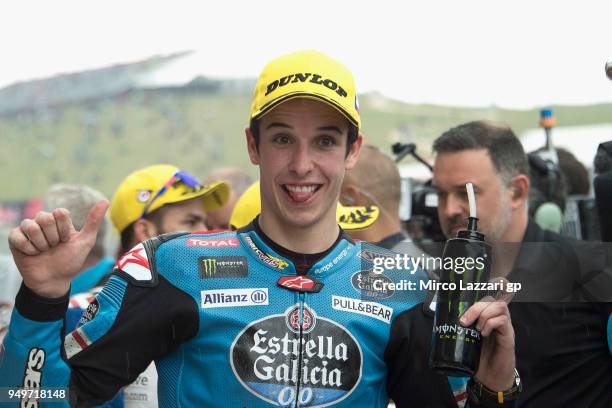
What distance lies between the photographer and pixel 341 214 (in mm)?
4129

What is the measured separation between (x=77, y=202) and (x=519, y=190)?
253 centimetres

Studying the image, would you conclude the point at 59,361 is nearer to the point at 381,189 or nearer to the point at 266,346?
the point at 266,346

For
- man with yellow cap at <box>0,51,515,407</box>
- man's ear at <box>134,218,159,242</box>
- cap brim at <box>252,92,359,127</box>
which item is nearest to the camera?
man with yellow cap at <box>0,51,515,407</box>

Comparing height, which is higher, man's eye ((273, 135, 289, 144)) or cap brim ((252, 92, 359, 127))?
cap brim ((252, 92, 359, 127))

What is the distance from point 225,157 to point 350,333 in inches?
1534

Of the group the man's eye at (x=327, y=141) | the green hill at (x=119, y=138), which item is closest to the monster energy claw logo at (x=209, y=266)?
the man's eye at (x=327, y=141)

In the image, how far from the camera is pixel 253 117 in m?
2.75

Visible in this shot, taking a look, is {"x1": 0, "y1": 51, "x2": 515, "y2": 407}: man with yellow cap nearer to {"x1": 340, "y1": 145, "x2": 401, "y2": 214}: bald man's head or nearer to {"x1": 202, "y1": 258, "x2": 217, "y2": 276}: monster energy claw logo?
{"x1": 202, "y1": 258, "x2": 217, "y2": 276}: monster energy claw logo

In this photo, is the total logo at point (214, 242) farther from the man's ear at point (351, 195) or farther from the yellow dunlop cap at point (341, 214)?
the man's ear at point (351, 195)

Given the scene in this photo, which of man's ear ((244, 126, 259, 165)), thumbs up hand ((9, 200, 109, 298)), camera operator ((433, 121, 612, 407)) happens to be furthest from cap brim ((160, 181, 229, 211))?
thumbs up hand ((9, 200, 109, 298))

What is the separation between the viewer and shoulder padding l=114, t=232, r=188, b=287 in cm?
252

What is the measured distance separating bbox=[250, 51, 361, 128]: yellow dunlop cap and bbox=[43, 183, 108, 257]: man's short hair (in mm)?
2499

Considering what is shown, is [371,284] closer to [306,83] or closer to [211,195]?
[306,83]

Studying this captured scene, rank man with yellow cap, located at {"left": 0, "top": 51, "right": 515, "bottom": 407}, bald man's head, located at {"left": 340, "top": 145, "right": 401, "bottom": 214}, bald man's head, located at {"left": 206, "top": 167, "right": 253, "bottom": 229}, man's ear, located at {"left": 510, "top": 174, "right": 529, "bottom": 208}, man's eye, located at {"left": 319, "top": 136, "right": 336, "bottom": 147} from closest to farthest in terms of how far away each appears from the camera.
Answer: man with yellow cap, located at {"left": 0, "top": 51, "right": 515, "bottom": 407} → man's eye, located at {"left": 319, "top": 136, "right": 336, "bottom": 147} → man's ear, located at {"left": 510, "top": 174, "right": 529, "bottom": 208} → bald man's head, located at {"left": 340, "top": 145, "right": 401, "bottom": 214} → bald man's head, located at {"left": 206, "top": 167, "right": 253, "bottom": 229}
